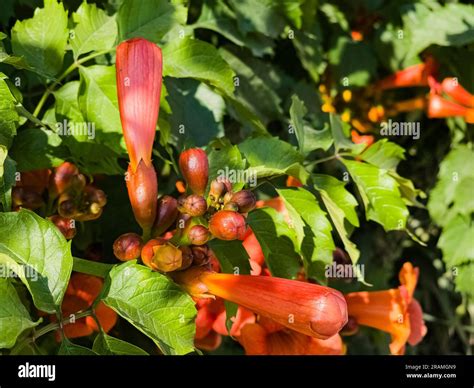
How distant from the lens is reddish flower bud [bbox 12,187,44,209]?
1916mm

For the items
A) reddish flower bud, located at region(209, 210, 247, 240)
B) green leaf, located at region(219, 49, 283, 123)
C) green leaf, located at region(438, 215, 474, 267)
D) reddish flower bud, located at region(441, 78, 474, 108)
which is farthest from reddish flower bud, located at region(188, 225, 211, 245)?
reddish flower bud, located at region(441, 78, 474, 108)

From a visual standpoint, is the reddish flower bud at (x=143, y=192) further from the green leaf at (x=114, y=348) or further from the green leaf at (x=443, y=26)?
the green leaf at (x=443, y=26)

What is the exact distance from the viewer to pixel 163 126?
2029 mm

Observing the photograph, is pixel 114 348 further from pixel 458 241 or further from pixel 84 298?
pixel 458 241

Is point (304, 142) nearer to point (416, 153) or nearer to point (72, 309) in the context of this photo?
point (72, 309)

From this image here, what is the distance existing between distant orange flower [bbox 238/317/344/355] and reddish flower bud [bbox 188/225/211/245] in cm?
49

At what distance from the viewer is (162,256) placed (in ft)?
5.44

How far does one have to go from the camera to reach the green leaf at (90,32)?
2.04m

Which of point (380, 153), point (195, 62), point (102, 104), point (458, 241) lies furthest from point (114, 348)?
point (458, 241)

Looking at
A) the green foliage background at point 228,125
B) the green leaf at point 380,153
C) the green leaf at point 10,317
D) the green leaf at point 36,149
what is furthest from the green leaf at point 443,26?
the green leaf at point 10,317

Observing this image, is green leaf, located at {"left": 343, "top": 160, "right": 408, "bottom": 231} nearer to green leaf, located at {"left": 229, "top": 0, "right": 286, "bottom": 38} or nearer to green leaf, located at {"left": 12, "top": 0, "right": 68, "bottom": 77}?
green leaf, located at {"left": 229, "top": 0, "right": 286, "bottom": 38}

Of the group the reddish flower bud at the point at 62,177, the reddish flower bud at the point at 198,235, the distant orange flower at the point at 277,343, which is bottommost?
the distant orange flower at the point at 277,343

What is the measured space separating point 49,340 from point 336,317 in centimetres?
98

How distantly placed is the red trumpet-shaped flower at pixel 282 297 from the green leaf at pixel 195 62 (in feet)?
1.87
